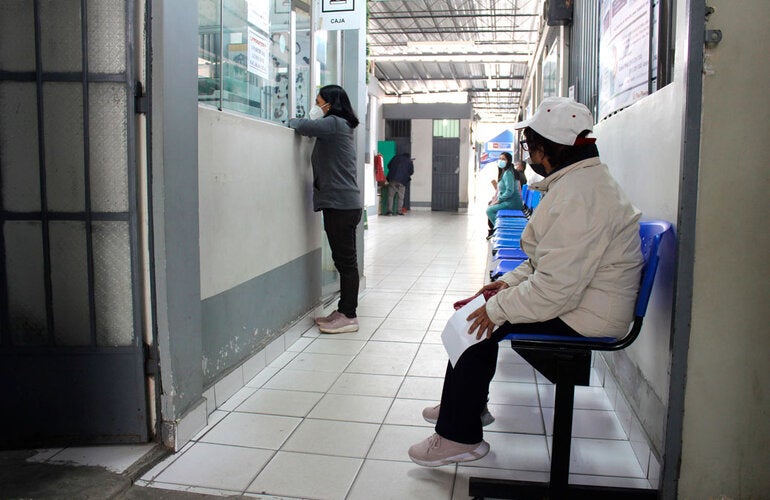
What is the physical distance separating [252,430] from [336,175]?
1862 millimetres

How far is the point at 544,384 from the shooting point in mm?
3219

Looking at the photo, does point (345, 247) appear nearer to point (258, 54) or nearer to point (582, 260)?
point (258, 54)

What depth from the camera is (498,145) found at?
1711cm

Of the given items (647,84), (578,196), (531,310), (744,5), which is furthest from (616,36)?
(531,310)

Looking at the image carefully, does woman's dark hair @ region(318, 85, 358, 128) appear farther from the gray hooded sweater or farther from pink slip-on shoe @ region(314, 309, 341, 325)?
pink slip-on shoe @ region(314, 309, 341, 325)

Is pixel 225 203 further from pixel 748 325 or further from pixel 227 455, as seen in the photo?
pixel 748 325

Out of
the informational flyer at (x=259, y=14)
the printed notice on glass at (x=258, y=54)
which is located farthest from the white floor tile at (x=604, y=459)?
the informational flyer at (x=259, y=14)

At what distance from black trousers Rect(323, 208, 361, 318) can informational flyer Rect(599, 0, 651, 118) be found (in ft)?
5.46

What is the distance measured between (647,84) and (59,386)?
2.59 m

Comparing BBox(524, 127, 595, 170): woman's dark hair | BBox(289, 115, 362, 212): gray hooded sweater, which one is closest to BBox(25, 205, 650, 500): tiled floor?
BBox(289, 115, 362, 212): gray hooded sweater

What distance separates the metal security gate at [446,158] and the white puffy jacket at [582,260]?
580 inches

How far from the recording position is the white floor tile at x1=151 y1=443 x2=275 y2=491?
2189mm

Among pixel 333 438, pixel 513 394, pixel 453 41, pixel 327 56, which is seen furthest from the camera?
pixel 453 41

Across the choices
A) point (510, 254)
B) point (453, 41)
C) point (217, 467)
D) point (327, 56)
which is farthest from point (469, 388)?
point (453, 41)
